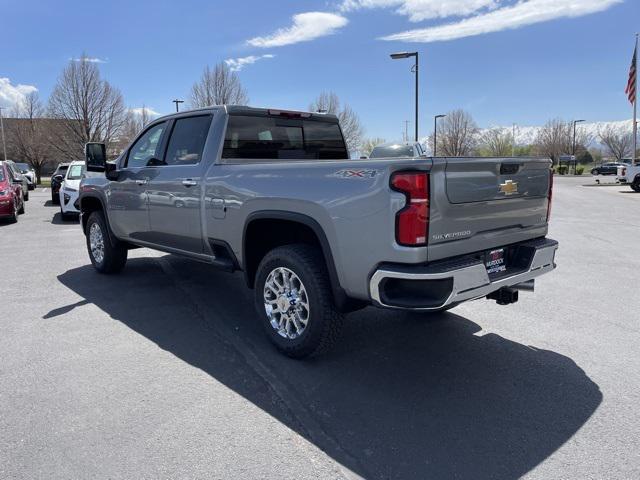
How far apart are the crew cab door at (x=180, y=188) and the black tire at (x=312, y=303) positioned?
1.27 meters

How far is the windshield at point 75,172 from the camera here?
1416cm

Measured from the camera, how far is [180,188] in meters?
5.02

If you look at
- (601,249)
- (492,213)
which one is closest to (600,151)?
(601,249)

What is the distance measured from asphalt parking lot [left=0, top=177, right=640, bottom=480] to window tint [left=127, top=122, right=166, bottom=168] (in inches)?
61.6

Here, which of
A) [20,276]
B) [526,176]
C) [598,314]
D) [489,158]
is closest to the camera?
[489,158]

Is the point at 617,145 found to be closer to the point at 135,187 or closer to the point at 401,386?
the point at 135,187

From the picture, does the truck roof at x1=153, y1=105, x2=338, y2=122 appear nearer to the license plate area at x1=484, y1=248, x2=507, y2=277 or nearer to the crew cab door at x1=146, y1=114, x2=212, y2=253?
the crew cab door at x1=146, y1=114, x2=212, y2=253

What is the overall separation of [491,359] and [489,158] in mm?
1604

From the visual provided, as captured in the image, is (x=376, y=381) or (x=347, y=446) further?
(x=376, y=381)

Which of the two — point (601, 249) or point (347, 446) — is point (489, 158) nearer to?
point (347, 446)

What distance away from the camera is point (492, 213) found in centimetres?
356

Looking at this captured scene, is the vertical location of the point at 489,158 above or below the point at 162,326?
above

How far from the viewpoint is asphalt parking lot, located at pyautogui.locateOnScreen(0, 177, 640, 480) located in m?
2.70

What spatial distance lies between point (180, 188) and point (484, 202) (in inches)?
116
